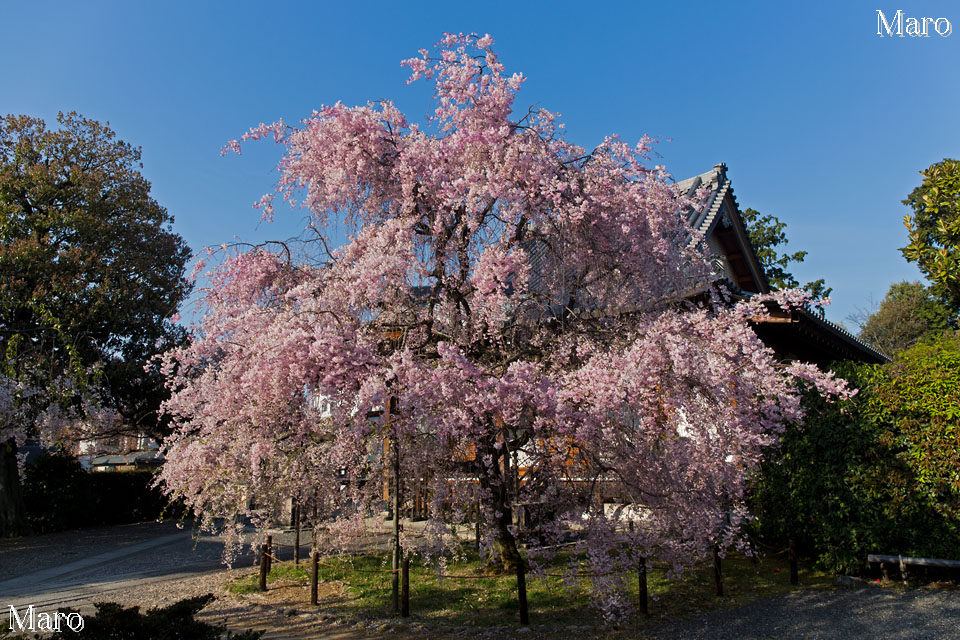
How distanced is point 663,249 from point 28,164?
52.7ft

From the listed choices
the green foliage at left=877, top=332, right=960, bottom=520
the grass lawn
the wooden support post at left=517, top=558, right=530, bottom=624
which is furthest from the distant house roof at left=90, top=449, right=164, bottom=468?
the green foliage at left=877, top=332, right=960, bottom=520

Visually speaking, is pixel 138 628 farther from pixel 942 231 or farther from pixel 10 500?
pixel 10 500

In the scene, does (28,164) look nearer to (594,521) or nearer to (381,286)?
(381,286)

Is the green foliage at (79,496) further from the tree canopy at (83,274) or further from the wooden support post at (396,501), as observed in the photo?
the wooden support post at (396,501)

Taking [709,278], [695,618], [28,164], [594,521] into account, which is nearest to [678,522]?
[594,521]

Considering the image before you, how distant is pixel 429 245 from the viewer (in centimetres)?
→ 790

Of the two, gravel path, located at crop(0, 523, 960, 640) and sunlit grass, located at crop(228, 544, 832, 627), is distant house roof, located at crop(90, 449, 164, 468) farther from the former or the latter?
sunlit grass, located at crop(228, 544, 832, 627)

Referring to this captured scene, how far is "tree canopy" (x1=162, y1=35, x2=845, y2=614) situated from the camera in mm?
5887

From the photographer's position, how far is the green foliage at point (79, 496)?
54.7 ft

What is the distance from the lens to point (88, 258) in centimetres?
1500

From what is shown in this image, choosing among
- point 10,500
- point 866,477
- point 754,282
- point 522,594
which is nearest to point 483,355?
point 522,594

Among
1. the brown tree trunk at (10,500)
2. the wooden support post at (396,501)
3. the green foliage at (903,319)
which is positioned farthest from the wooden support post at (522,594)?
the green foliage at (903,319)

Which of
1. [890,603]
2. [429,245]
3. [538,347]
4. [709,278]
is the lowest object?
[890,603]

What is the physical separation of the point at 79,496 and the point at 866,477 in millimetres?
19444
